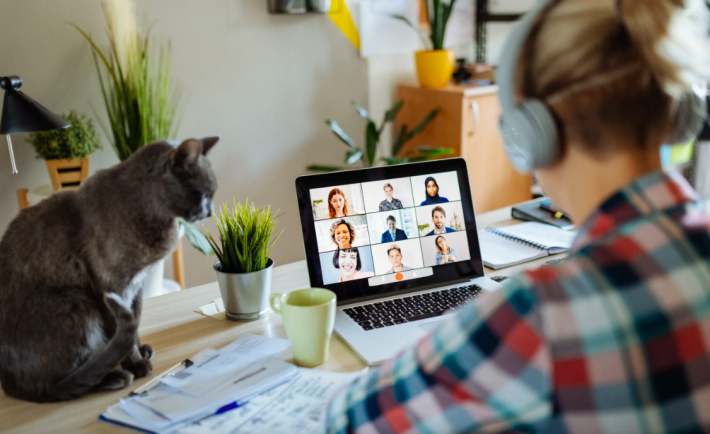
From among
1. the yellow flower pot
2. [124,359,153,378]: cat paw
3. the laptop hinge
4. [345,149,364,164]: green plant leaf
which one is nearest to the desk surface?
[124,359,153,378]: cat paw

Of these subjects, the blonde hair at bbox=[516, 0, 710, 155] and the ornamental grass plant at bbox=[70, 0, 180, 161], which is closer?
the blonde hair at bbox=[516, 0, 710, 155]

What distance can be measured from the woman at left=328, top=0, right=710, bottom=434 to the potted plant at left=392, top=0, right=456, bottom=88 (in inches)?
97.6

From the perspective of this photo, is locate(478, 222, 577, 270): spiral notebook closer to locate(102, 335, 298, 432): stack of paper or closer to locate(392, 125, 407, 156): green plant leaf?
locate(102, 335, 298, 432): stack of paper

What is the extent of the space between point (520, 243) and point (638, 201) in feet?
3.29

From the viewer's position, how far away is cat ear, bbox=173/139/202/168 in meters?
0.91

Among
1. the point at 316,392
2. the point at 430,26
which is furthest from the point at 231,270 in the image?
the point at 430,26

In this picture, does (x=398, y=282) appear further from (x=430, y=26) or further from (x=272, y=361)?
(x=430, y=26)

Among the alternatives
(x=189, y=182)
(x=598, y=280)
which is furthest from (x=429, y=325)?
(x=598, y=280)

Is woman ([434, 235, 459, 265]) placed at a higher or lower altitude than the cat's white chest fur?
lower

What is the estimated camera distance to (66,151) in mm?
2121

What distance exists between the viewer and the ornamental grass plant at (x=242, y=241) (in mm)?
1144

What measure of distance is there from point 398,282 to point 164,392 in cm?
53

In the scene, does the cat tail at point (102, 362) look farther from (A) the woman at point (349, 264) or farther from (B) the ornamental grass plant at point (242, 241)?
(A) the woman at point (349, 264)

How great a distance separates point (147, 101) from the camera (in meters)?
2.24
